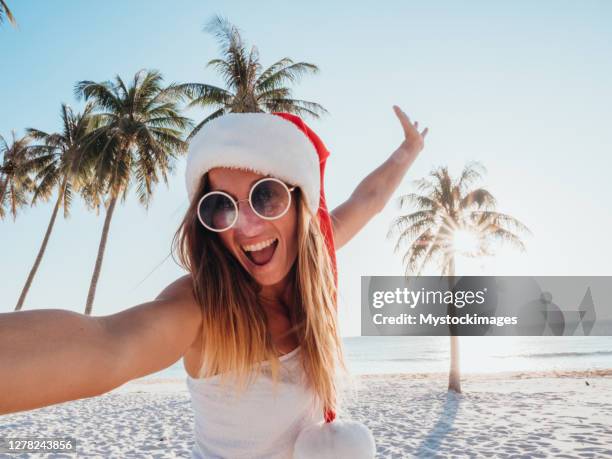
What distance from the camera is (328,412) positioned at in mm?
1436

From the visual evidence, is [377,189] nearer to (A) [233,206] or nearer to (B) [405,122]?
(B) [405,122]

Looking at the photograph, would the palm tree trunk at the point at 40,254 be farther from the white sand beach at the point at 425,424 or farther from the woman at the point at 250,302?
the woman at the point at 250,302

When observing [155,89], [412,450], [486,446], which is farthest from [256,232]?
[155,89]

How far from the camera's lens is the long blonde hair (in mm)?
1286

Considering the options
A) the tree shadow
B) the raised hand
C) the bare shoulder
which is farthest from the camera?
the tree shadow

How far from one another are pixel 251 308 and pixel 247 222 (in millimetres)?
273

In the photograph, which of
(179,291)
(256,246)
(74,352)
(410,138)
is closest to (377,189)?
(410,138)

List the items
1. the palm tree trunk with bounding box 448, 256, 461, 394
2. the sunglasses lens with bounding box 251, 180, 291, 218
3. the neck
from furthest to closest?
the palm tree trunk with bounding box 448, 256, 461, 394, the neck, the sunglasses lens with bounding box 251, 180, 291, 218

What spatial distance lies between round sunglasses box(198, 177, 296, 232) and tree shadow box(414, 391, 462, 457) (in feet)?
22.2

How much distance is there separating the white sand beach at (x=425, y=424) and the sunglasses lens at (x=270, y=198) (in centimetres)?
493

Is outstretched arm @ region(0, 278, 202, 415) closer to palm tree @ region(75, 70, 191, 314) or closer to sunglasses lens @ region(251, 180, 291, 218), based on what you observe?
sunglasses lens @ region(251, 180, 291, 218)

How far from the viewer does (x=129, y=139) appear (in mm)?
17422

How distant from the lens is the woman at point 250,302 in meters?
1.27

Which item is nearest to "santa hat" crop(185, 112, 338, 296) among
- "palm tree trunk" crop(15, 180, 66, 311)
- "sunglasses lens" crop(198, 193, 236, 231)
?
"sunglasses lens" crop(198, 193, 236, 231)
